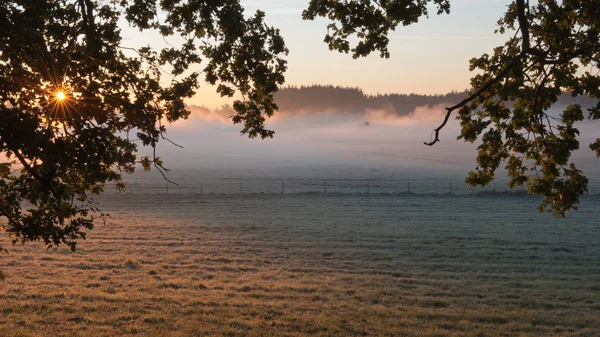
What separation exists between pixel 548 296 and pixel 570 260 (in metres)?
7.49

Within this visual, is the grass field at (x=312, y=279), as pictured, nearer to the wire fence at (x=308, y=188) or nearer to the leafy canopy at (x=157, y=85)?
the leafy canopy at (x=157, y=85)

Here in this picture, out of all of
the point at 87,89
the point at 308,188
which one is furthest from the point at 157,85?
the point at 308,188

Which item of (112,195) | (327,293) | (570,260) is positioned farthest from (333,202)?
(327,293)

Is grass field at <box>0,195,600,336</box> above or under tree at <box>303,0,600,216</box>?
under

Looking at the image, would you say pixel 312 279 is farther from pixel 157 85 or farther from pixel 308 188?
pixel 308 188

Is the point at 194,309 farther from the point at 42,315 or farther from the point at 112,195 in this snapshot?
the point at 112,195

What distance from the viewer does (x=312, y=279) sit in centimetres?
1903

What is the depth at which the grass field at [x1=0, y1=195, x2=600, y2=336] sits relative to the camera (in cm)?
1354

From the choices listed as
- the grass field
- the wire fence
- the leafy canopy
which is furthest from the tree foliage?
the wire fence

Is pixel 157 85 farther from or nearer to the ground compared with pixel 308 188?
farther from the ground

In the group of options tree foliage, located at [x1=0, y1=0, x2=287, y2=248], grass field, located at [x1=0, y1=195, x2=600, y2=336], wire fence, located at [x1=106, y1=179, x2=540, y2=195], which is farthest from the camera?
wire fence, located at [x1=106, y1=179, x2=540, y2=195]

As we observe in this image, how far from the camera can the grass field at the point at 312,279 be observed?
13.5 meters

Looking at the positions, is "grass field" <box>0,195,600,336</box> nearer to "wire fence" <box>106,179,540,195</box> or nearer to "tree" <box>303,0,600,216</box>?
"tree" <box>303,0,600,216</box>

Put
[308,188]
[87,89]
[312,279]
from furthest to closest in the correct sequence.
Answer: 1. [308,188]
2. [312,279]
3. [87,89]
